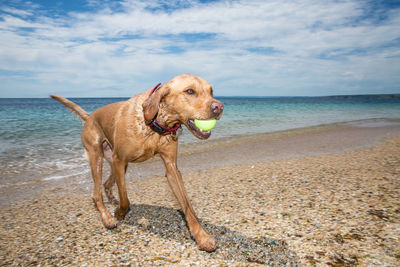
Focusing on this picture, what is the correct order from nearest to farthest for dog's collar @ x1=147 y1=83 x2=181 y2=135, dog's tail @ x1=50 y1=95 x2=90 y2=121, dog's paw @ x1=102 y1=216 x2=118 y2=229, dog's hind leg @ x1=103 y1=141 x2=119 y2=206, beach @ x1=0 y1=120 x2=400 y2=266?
beach @ x1=0 y1=120 x2=400 y2=266
dog's collar @ x1=147 y1=83 x2=181 y2=135
dog's paw @ x1=102 y1=216 x2=118 y2=229
dog's hind leg @ x1=103 y1=141 x2=119 y2=206
dog's tail @ x1=50 y1=95 x2=90 y2=121

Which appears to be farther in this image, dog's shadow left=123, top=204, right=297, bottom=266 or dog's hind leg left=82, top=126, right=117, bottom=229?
dog's hind leg left=82, top=126, right=117, bottom=229

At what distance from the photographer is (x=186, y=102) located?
284 cm

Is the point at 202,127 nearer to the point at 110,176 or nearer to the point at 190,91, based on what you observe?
the point at 190,91

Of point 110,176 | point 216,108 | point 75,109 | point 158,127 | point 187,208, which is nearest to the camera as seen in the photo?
point 216,108

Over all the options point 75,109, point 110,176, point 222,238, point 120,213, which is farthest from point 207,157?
point 222,238

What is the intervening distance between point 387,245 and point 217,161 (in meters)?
5.25

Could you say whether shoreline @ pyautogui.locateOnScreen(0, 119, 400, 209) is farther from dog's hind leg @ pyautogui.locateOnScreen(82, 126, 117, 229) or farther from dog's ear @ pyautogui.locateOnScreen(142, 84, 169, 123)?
dog's ear @ pyautogui.locateOnScreen(142, 84, 169, 123)

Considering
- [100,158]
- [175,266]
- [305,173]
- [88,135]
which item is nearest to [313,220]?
[175,266]

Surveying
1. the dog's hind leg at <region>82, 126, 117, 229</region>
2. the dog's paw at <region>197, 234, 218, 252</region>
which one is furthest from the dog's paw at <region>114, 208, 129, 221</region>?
the dog's paw at <region>197, 234, 218, 252</region>

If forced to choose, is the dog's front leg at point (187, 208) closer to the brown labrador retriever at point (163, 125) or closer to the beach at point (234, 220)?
the brown labrador retriever at point (163, 125)

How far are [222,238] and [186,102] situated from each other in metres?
1.72

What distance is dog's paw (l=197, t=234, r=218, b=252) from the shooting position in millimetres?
2850

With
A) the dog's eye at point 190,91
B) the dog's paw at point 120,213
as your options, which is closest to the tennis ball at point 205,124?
the dog's eye at point 190,91

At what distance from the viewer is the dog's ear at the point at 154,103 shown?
2.84 metres
